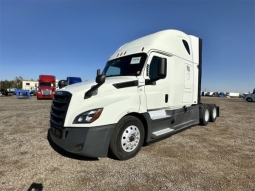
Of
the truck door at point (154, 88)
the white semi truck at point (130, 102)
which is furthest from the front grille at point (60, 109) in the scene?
the truck door at point (154, 88)

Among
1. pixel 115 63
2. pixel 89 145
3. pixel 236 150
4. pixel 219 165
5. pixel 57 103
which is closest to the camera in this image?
pixel 89 145

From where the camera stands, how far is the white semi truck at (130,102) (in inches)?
133

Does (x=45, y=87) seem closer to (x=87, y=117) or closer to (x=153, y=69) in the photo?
(x=153, y=69)

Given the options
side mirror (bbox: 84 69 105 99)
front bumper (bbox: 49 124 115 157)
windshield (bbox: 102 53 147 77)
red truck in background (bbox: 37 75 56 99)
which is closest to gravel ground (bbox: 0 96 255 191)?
front bumper (bbox: 49 124 115 157)

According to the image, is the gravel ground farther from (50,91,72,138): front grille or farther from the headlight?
the headlight

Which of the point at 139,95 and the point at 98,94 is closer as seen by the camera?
the point at 98,94

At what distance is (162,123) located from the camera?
4.77 meters

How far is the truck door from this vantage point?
4.33 m

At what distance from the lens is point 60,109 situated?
11.9ft

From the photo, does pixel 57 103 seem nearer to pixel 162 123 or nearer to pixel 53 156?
pixel 53 156

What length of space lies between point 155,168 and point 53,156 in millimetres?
2326

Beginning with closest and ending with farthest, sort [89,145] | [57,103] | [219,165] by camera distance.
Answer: [89,145]
[219,165]
[57,103]

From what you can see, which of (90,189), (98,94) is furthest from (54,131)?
(90,189)

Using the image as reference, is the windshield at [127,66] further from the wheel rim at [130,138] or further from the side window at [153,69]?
the wheel rim at [130,138]
